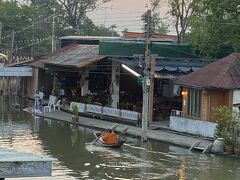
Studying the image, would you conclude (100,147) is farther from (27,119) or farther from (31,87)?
(31,87)

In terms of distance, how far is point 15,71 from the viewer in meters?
56.8

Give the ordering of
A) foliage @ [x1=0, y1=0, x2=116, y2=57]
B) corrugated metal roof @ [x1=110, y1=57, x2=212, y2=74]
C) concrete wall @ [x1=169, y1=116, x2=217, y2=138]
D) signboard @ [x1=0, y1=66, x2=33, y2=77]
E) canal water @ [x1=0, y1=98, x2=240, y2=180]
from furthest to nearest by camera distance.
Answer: foliage @ [x1=0, y1=0, x2=116, y2=57] < signboard @ [x1=0, y1=66, x2=33, y2=77] < corrugated metal roof @ [x1=110, y1=57, x2=212, y2=74] < concrete wall @ [x1=169, y1=116, x2=217, y2=138] < canal water @ [x1=0, y1=98, x2=240, y2=180]

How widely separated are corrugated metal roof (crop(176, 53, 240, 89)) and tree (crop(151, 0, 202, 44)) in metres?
15.5

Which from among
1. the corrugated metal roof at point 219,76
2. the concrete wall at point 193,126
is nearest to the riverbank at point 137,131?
the concrete wall at point 193,126

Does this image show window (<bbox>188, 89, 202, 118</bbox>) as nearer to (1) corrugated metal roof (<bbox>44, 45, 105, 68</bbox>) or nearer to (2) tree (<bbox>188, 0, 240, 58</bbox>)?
(2) tree (<bbox>188, 0, 240, 58</bbox>)

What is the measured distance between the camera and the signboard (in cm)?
5617

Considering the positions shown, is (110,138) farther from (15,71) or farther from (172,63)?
(15,71)

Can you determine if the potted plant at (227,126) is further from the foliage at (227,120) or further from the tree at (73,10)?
the tree at (73,10)

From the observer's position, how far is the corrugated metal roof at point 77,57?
43256mm

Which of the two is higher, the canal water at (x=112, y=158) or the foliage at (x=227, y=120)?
the foliage at (x=227, y=120)

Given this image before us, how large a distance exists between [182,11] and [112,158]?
28584 millimetres

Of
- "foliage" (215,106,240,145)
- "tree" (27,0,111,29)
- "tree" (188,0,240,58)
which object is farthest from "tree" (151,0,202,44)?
"tree" (27,0,111,29)

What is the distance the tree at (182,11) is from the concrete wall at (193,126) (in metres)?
17.8

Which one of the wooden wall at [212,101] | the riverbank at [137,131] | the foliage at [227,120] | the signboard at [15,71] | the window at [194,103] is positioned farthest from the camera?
the signboard at [15,71]
